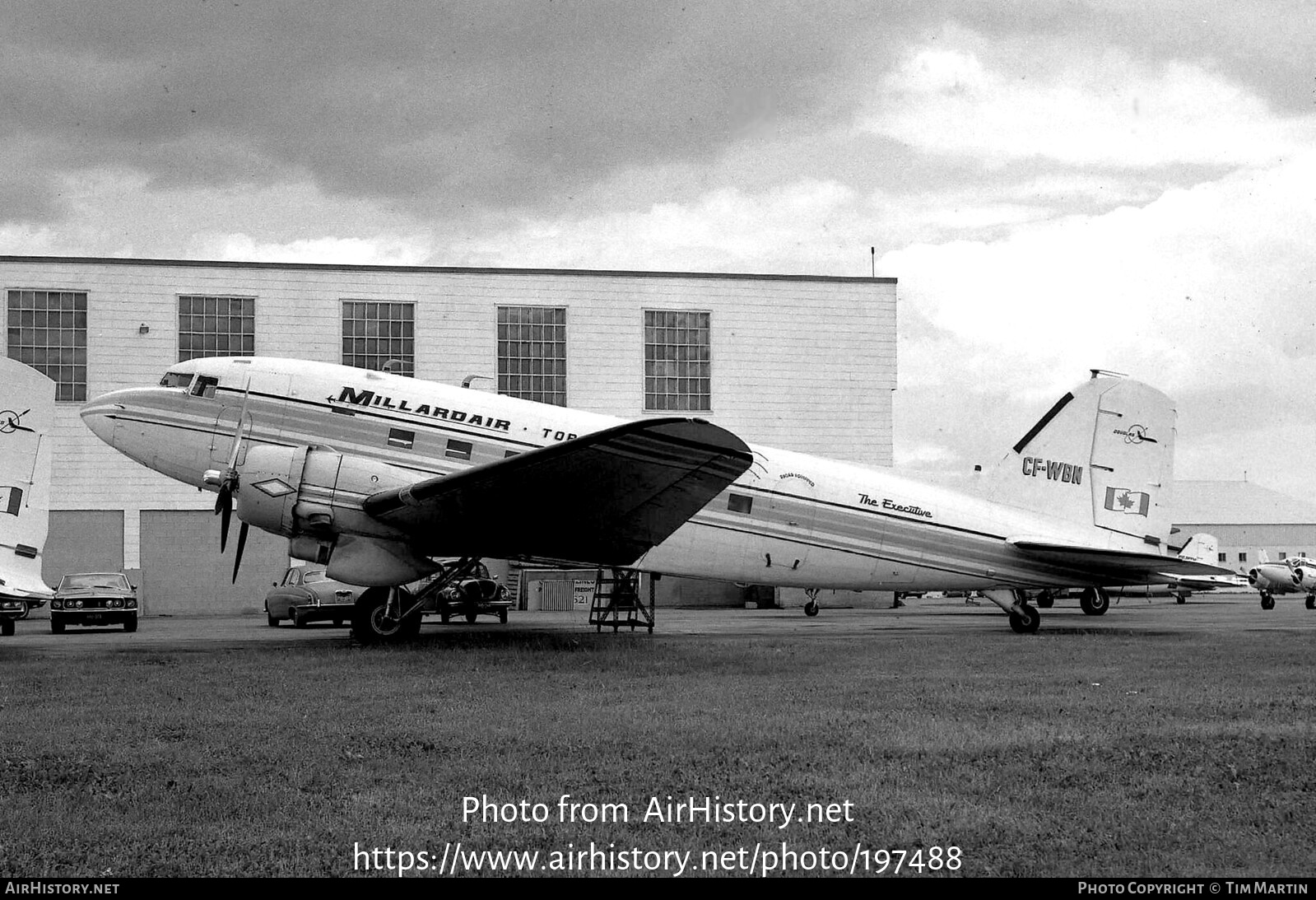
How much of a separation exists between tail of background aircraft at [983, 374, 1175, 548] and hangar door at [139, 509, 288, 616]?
28.4 metres

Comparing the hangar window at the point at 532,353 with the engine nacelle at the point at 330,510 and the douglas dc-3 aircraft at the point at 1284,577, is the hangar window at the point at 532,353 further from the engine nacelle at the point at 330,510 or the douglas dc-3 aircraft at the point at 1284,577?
the douglas dc-3 aircraft at the point at 1284,577

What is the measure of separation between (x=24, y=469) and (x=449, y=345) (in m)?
26.4

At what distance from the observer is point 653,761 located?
8.24 metres

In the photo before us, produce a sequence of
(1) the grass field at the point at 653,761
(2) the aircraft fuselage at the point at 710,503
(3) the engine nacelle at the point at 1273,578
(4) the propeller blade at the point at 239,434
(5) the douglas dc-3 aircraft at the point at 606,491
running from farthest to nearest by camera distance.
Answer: (3) the engine nacelle at the point at 1273,578
(2) the aircraft fuselage at the point at 710,503
(4) the propeller blade at the point at 239,434
(5) the douglas dc-3 aircraft at the point at 606,491
(1) the grass field at the point at 653,761

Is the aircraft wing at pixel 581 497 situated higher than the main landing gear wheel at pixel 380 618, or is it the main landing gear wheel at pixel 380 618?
the aircraft wing at pixel 581 497

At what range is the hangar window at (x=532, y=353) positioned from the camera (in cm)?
4375

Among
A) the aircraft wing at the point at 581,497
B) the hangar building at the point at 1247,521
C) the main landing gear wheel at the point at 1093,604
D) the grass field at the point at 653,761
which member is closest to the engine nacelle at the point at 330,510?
the aircraft wing at the point at 581,497

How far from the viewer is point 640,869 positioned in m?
5.76

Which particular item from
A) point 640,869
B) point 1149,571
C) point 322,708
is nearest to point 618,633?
point 1149,571

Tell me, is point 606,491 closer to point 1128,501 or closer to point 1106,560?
point 1106,560

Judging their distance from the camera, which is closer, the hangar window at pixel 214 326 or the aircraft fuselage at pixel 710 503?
the aircraft fuselage at pixel 710 503

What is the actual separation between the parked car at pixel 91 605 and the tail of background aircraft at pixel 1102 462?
2004 centimetres

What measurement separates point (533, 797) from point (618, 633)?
15233 mm

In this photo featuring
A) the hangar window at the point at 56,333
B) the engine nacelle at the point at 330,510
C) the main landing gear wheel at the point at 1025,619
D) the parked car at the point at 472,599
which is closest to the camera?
the engine nacelle at the point at 330,510
